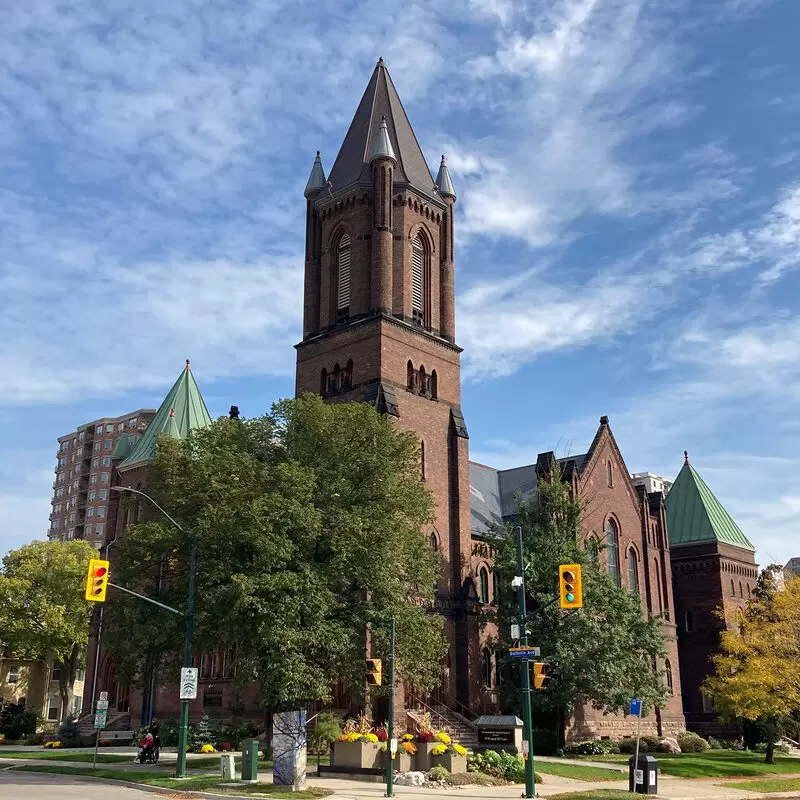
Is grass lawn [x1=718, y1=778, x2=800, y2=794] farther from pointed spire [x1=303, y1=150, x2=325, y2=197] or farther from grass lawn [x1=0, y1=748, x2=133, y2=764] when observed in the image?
pointed spire [x1=303, y1=150, x2=325, y2=197]

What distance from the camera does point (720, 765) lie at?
4112cm

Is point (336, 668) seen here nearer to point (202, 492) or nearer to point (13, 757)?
point (202, 492)

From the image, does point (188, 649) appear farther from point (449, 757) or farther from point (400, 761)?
point (449, 757)

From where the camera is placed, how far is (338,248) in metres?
54.5

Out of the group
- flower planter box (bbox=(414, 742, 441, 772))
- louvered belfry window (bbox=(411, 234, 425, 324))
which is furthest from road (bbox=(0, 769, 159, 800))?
louvered belfry window (bbox=(411, 234, 425, 324))

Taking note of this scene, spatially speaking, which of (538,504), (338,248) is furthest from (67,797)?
(338,248)

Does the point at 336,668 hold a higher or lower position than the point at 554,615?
lower

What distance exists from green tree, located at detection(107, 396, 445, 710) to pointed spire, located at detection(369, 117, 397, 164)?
19.8m

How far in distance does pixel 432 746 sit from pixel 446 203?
1341 inches

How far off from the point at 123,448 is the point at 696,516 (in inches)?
1604

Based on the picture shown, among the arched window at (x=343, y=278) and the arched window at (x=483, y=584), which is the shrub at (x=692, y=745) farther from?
the arched window at (x=343, y=278)

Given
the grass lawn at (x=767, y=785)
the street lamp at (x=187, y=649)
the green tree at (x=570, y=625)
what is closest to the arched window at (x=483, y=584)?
the green tree at (x=570, y=625)

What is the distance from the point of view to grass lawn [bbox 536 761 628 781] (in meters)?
35.0

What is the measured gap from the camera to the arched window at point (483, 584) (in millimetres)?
52047
